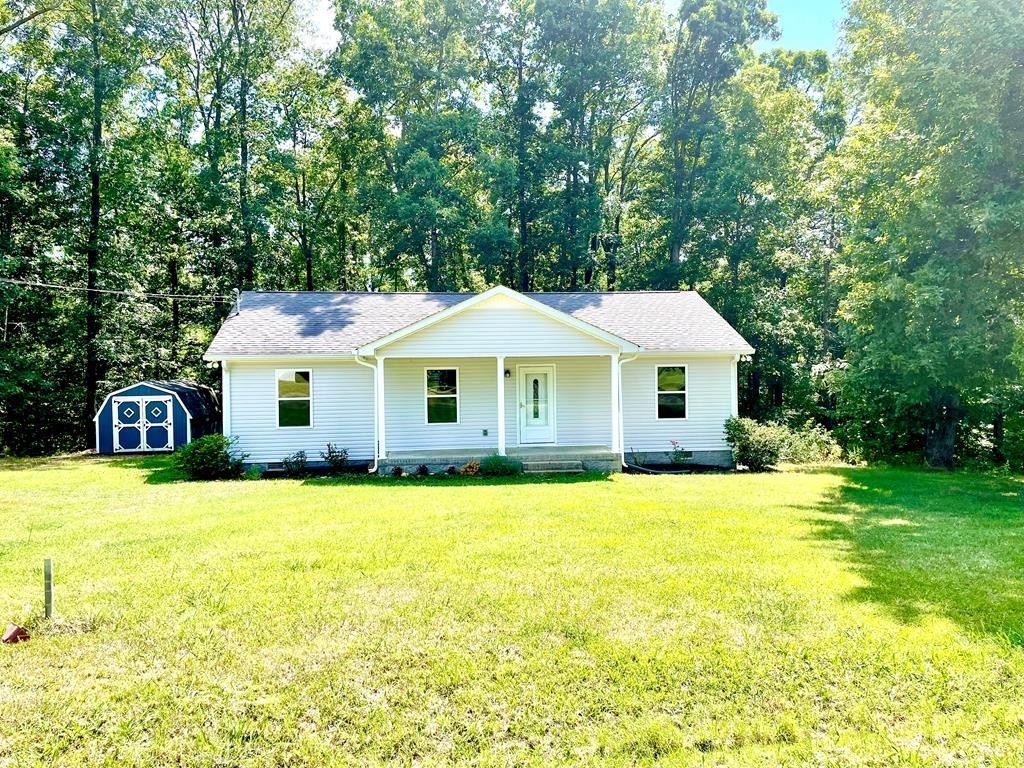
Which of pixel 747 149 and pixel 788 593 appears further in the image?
pixel 747 149

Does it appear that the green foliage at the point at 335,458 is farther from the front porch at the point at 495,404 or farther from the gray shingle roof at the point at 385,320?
the gray shingle roof at the point at 385,320

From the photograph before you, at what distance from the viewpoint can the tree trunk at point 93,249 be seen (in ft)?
71.1

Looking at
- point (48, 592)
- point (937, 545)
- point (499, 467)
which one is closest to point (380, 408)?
point (499, 467)

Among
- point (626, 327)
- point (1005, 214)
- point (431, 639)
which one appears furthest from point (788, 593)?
point (626, 327)

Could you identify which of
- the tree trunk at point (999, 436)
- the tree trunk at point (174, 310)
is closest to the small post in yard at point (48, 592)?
the tree trunk at point (999, 436)

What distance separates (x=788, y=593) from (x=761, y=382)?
22.4 metres

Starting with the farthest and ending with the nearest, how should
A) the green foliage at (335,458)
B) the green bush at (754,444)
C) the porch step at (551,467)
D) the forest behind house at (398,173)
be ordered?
the forest behind house at (398,173)
the green bush at (754,444)
the green foliage at (335,458)
the porch step at (551,467)

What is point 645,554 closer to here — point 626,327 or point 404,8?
point 626,327

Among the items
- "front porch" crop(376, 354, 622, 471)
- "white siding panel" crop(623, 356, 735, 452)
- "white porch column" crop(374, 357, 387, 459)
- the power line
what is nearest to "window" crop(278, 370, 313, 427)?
"front porch" crop(376, 354, 622, 471)

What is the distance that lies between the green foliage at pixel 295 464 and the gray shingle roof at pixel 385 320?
97.3 inches

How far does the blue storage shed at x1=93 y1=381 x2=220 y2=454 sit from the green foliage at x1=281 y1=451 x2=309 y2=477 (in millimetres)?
5718

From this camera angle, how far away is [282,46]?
1066 inches

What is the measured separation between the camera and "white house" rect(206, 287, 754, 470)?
14391 millimetres

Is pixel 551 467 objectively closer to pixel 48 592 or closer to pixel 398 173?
pixel 48 592
